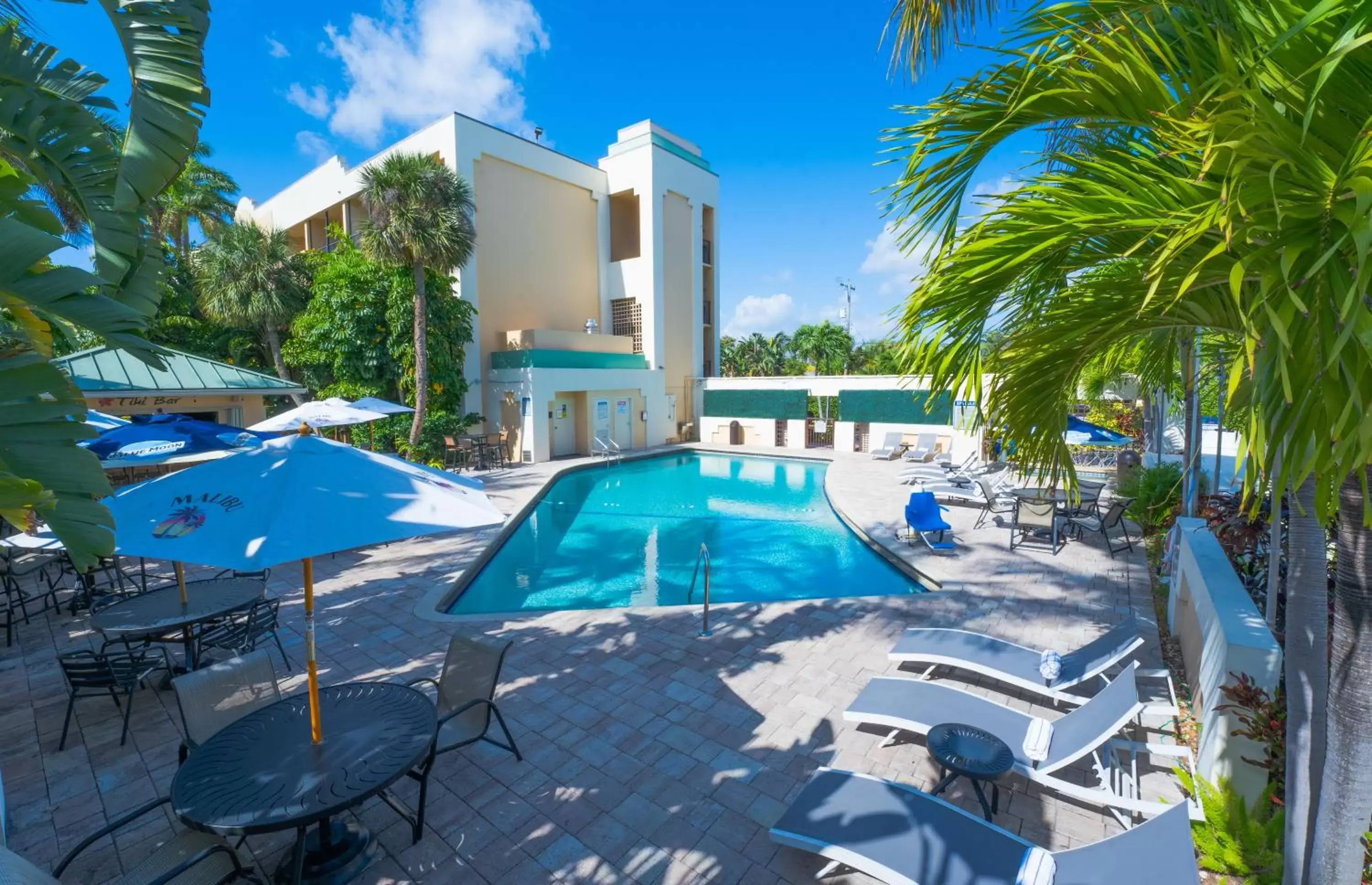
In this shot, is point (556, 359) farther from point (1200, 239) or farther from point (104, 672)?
point (1200, 239)

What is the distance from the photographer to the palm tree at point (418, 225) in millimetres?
16828

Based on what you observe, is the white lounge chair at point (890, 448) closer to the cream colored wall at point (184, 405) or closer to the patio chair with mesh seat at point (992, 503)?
the patio chair with mesh seat at point (992, 503)

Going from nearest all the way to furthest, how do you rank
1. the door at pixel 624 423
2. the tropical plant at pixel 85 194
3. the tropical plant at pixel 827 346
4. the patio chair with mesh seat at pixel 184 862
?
the tropical plant at pixel 85 194 < the patio chair with mesh seat at pixel 184 862 < the door at pixel 624 423 < the tropical plant at pixel 827 346

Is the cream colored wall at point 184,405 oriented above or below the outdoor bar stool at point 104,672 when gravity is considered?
above

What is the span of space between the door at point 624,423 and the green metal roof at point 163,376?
450 inches

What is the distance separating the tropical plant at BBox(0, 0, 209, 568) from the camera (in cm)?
206

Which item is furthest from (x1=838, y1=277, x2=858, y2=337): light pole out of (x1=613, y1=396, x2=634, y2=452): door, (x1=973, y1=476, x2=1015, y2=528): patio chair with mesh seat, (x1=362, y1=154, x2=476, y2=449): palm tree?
(x1=973, y1=476, x2=1015, y2=528): patio chair with mesh seat

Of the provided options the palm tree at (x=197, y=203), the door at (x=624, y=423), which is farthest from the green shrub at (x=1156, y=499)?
the palm tree at (x=197, y=203)

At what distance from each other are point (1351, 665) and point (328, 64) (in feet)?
90.2

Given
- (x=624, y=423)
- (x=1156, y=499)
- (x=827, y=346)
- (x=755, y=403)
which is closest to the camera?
(x=1156, y=499)

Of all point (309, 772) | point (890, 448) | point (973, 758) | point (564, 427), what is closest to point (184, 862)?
point (309, 772)

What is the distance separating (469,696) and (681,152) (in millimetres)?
27654

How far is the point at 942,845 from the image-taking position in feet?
9.48

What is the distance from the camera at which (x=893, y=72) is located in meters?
4.93
